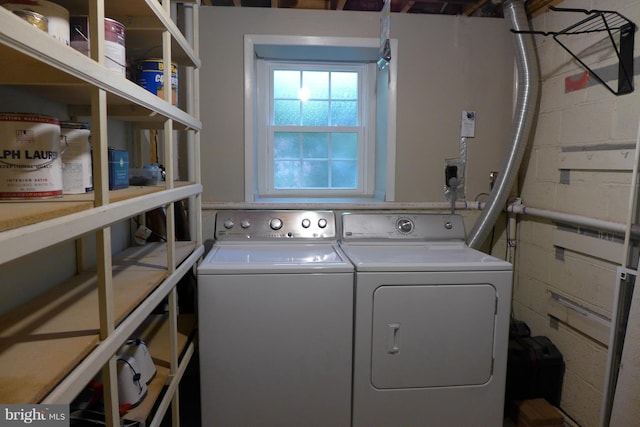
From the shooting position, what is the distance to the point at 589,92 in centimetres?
199

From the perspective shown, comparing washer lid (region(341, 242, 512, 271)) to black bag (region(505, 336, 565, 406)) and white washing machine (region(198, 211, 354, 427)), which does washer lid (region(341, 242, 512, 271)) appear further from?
black bag (region(505, 336, 565, 406))

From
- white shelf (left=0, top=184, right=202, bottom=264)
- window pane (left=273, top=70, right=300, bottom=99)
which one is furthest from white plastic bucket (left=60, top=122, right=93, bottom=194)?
window pane (left=273, top=70, right=300, bottom=99)

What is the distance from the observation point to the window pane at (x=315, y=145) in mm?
2846

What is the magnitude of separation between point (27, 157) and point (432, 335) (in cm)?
164

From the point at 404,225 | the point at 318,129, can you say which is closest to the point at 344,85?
the point at 318,129

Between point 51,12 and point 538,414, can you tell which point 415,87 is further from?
point 51,12

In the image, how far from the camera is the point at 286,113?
2814 mm

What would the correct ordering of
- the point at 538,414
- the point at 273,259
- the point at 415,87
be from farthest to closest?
the point at 415,87 → the point at 538,414 → the point at 273,259

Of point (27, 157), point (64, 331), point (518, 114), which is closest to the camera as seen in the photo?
point (27, 157)

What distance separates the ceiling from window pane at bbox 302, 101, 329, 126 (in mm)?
600

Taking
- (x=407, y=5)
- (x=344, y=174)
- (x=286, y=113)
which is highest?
(x=407, y=5)

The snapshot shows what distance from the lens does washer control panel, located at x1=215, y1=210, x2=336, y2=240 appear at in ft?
7.30

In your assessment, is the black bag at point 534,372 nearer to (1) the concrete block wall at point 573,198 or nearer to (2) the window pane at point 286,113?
(1) the concrete block wall at point 573,198

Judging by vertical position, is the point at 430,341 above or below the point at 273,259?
below
